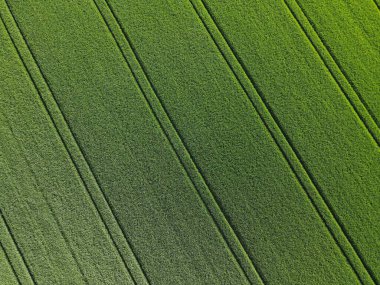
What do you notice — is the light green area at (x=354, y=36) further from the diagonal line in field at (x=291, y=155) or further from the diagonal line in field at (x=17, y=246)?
the diagonal line in field at (x=17, y=246)

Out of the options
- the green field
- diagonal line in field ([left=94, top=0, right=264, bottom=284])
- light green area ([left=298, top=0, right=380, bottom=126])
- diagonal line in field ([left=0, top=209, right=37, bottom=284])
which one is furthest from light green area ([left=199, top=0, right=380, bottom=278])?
diagonal line in field ([left=0, top=209, right=37, bottom=284])

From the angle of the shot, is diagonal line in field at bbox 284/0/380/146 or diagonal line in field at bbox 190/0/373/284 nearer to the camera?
diagonal line in field at bbox 190/0/373/284

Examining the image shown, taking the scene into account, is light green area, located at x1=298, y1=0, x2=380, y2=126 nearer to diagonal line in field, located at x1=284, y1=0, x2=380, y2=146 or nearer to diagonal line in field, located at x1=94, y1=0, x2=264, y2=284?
diagonal line in field, located at x1=284, y1=0, x2=380, y2=146

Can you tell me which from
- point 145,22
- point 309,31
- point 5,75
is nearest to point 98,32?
point 145,22

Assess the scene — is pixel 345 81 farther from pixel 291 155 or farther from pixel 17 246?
pixel 17 246

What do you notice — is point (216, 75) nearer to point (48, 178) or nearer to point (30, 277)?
point (48, 178)

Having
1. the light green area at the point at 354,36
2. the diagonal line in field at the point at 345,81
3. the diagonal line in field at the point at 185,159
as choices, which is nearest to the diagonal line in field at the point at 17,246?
the diagonal line in field at the point at 185,159
